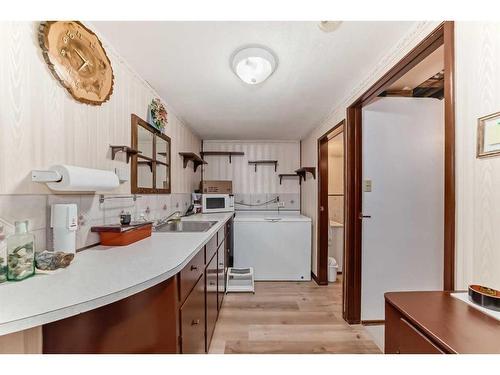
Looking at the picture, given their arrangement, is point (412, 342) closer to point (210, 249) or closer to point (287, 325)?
point (210, 249)

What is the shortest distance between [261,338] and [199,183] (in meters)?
2.56

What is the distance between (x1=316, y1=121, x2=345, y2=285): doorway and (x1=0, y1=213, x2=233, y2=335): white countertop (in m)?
1.77

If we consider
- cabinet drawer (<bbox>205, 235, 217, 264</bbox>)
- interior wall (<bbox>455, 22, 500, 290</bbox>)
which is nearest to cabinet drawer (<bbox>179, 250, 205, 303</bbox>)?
cabinet drawer (<bbox>205, 235, 217, 264</bbox>)

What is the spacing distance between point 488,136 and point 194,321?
1.56m

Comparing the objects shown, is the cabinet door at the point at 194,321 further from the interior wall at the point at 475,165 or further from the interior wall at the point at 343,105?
the interior wall at the point at 343,105

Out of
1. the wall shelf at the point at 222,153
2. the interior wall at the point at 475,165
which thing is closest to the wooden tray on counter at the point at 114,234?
the interior wall at the point at 475,165

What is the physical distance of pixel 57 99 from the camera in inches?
41.9

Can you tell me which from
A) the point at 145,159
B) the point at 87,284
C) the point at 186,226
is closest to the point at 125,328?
the point at 87,284

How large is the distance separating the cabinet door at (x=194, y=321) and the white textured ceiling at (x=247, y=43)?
4.71 feet

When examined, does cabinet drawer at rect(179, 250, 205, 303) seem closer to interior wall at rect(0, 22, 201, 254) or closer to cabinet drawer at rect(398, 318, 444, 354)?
interior wall at rect(0, 22, 201, 254)
